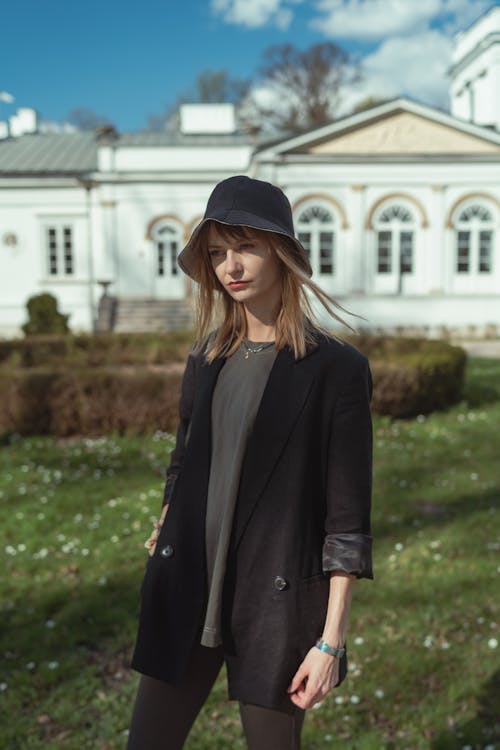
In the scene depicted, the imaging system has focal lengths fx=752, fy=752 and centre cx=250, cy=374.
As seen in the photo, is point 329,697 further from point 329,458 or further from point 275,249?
point 275,249

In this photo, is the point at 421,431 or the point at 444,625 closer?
the point at 444,625

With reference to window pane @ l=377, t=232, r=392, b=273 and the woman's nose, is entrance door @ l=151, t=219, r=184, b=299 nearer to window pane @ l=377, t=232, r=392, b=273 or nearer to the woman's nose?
window pane @ l=377, t=232, r=392, b=273

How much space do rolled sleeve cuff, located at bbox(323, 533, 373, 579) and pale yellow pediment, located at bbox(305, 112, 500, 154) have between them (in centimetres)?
2301

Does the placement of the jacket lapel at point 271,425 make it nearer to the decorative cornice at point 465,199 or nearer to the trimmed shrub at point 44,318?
the trimmed shrub at point 44,318

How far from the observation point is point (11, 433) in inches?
354

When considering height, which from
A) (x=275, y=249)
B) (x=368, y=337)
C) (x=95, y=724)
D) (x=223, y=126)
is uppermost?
(x=223, y=126)

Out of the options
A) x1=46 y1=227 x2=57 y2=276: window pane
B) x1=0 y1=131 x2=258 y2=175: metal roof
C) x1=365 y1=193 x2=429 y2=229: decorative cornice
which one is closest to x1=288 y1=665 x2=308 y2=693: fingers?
x1=365 y1=193 x2=429 y2=229: decorative cornice

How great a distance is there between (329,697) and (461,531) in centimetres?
247

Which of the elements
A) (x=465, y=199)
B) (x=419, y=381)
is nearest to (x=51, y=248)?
(x=465, y=199)

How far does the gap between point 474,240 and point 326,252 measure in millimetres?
4772

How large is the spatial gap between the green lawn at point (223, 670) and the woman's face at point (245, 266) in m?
2.21

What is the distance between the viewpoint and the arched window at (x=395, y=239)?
2423 cm

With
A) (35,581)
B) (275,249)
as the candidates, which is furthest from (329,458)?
Answer: (35,581)

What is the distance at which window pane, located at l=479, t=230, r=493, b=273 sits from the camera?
2444cm
